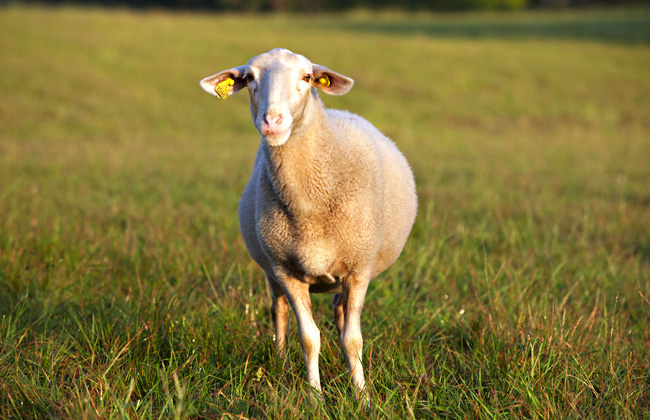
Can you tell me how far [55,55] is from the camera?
1786cm

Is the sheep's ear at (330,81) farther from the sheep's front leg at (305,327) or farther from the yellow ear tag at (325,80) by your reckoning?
the sheep's front leg at (305,327)

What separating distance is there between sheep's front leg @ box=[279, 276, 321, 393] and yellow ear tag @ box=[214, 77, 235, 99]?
89 cm

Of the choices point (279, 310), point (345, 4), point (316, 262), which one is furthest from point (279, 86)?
point (345, 4)

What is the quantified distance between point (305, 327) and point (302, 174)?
0.70 m

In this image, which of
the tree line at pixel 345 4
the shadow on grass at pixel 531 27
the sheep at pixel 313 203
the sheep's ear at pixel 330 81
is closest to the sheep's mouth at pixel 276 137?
the sheep at pixel 313 203

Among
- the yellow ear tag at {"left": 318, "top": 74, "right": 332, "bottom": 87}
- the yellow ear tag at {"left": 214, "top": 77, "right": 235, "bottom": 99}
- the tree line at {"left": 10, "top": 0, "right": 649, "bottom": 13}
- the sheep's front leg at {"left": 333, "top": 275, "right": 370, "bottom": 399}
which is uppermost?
the yellow ear tag at {"left": 318, "top": 74, "right": 332, "bottom": 87}

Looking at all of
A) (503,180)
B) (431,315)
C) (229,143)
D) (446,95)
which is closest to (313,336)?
(431,315)

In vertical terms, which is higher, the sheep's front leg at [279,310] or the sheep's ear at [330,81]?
the sheep's ear at [330,81]

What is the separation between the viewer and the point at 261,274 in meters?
4.31

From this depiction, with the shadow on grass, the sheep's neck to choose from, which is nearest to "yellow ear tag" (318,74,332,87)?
the sheep's neck

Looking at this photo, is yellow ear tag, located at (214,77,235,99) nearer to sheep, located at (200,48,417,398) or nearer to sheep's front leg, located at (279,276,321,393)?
sheep, located at (200,48,417,398)

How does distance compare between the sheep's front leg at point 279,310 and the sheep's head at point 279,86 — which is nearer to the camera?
the sheep's head at point 279,86

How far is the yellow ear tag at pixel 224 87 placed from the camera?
111 inches

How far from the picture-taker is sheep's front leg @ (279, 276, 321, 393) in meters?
2.82
